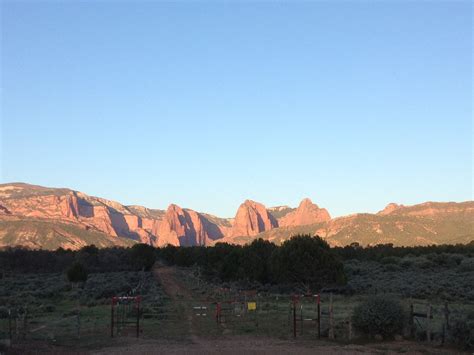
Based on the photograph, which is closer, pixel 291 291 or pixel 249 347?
pixel 249 347

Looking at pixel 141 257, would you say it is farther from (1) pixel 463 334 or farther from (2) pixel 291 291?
(1) pixel 463 334

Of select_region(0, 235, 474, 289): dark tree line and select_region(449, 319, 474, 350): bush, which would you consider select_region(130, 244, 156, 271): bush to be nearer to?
select_region(0, 235, 474, 289): dark tree line

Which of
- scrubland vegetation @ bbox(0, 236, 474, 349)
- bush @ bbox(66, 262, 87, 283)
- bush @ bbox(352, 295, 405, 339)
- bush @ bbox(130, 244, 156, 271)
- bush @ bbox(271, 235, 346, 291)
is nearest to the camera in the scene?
bush @ bbox(352, 295, 405, 339)

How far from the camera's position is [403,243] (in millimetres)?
143000

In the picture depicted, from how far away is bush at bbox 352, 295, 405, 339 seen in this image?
17172 millimetres

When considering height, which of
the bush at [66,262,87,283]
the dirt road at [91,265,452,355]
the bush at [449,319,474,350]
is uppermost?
the bush at [66,262,87,283]

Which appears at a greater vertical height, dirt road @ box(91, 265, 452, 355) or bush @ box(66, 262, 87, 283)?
bush @ box(66, 262, 87, 283)

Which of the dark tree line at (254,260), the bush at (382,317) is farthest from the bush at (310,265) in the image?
the bush at (382,317)

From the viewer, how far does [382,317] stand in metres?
17.1

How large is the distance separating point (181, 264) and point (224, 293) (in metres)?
56.9

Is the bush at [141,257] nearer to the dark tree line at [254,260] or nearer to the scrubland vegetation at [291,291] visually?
the dark tree line at [254,260]

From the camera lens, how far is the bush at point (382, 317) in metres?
17.2

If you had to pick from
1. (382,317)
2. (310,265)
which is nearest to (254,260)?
(310,265)

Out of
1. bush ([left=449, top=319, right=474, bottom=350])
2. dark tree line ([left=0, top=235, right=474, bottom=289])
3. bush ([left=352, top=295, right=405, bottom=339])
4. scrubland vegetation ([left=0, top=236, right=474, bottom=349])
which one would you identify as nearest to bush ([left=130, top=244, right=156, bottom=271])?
dark tree line ([left=0, top=235, right=474, bottom=289])
